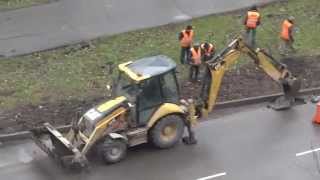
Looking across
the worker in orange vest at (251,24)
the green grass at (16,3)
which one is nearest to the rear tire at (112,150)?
the worker in orange vest at (251,24)

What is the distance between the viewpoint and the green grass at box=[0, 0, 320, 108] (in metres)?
23.6

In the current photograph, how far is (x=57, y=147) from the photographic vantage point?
19391 mm

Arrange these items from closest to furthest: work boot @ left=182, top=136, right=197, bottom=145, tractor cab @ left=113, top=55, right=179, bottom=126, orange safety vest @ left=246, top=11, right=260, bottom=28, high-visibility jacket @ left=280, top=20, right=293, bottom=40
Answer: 1. tractor cab @ left=113, top=55, right=179, bottom=126
2. work boot @ left=182, top=136, right=197, bottom=145
3. high-visibility jacket @ left=280, top=20, right=293, bottom=40
4. orange safety vest @ left=246, top=11, right=260, bottom=28

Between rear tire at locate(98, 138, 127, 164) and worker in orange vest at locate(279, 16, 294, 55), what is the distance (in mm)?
8868

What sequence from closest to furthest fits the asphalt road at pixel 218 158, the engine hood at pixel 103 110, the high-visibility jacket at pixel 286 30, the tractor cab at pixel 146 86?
1. the asphalt road at pixel 218 158
2. the engine hood at pixel 103 110
3. the tractor cab at pixel 146 86
4. the high-visibility jacket at pixel 286 30

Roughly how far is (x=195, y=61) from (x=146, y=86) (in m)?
4.66

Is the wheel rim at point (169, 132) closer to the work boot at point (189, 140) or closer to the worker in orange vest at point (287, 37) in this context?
the work boot at point (189, 140)

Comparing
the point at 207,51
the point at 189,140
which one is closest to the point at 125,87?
the point at 189,140

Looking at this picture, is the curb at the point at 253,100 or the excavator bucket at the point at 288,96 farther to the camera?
the curb at the point at 253,100

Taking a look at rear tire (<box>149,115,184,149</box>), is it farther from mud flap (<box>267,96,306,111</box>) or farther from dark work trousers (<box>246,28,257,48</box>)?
dark work trousers (<box>246,28,257,48</box>)

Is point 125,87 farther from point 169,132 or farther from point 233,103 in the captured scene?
point 233,103

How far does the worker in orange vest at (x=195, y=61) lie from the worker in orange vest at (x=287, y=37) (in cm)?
357

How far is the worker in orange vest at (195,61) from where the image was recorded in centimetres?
2403

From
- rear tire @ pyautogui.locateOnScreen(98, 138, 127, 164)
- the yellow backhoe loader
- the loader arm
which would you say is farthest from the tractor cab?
the loader arm
